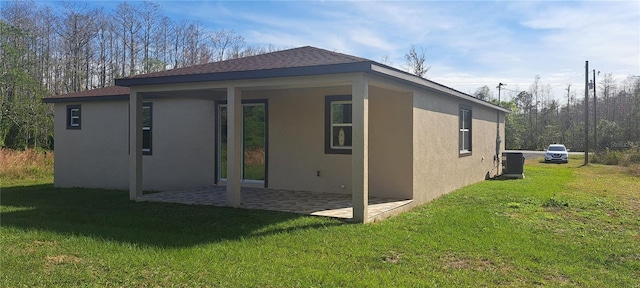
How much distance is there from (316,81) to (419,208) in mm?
3104

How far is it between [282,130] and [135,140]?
3.11m

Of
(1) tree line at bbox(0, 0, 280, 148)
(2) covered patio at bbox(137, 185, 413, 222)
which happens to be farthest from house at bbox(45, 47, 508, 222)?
(1) tree line at bbox(0, 0, 280, 148)

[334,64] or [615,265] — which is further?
[334,64]

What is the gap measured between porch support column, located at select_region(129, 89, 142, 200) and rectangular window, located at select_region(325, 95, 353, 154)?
3698 mm

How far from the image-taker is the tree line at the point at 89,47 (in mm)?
21453

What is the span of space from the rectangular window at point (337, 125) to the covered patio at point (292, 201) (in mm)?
998

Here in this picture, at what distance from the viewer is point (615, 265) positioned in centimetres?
469

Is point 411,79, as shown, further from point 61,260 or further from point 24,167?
point 24,167

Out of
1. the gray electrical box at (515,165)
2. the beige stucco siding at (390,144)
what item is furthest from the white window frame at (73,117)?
the gray electrical box at (515,165)

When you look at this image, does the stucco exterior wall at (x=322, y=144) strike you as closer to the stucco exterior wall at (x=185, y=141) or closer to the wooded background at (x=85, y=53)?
the stucco exterior wall at (x=185, y=141)

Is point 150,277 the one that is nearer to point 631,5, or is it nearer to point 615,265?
point 615,265

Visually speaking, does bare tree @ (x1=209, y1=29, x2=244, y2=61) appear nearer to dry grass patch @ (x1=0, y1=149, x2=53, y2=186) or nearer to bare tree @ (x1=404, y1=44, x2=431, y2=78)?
bare tree @ (x1=404, y1=44, x2=431, y2=78)

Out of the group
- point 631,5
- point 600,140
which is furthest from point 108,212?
point 600,140

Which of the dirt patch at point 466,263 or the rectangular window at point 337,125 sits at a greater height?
the rectangular window at point 337,125
